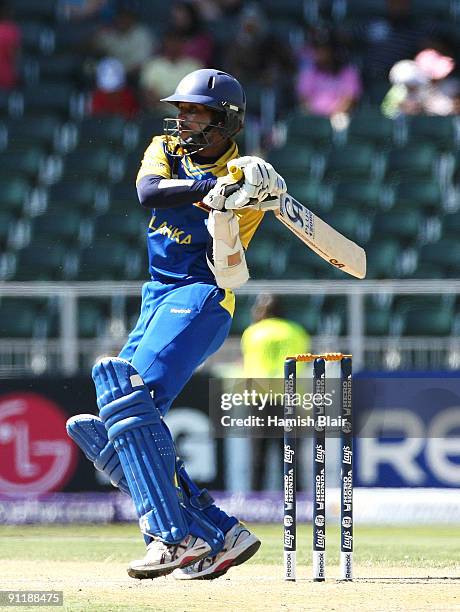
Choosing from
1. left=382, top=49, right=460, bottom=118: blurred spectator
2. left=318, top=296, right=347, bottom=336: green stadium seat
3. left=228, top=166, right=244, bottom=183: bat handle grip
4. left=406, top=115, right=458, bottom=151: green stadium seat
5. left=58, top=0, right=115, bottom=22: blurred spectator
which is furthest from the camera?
left=58, top=0, right=115, bottom=22: blurred spectator

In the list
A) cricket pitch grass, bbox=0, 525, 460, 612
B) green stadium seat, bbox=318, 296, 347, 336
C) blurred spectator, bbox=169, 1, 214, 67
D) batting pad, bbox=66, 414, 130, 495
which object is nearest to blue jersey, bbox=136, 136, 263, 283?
batting pad, bbox=66, 414, 130, 495

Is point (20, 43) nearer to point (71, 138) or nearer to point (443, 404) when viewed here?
point (71, 138)

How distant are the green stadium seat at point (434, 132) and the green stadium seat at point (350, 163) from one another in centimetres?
45

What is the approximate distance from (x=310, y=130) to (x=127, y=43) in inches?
95.6

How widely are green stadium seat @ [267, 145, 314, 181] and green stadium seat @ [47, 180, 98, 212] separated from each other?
176 cm

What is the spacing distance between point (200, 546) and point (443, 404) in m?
4.18

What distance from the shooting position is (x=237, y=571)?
6.80 metres

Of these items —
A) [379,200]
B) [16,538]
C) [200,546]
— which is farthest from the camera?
[379,200]

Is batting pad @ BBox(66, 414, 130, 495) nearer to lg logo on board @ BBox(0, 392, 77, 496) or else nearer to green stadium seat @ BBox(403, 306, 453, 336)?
lg logo on board @ BBox(0, 392, 77, 496)

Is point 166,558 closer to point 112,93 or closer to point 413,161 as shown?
point 413,161

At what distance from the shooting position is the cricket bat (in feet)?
19.1

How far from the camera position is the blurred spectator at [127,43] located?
15.1m

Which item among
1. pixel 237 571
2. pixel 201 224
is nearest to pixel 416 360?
pixel 237 571

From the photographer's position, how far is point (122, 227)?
42.9 ft
